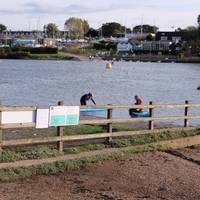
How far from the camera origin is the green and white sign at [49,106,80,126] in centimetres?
1401

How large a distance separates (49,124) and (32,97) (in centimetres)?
3944

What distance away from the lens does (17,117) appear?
43.4 feet

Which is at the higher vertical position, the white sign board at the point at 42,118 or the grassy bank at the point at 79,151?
the white sign board at the point at 42,118

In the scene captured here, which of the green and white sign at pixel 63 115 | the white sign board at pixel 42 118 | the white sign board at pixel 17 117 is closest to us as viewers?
the white sign board at pixel 17 117

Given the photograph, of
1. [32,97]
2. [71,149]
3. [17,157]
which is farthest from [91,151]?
[32,97]

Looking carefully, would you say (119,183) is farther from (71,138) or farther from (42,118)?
(42,118)

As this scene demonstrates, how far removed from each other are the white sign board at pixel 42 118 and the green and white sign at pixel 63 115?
0.40ft

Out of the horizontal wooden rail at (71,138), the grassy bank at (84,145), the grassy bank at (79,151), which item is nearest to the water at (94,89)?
the grassy bank at (84,145)

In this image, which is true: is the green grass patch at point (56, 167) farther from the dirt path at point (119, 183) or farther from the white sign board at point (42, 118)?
the white sign board at point (42, 118)

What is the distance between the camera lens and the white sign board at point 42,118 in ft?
44.9

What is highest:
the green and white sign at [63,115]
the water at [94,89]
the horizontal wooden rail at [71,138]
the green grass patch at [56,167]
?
the green and white sign at [63,115]

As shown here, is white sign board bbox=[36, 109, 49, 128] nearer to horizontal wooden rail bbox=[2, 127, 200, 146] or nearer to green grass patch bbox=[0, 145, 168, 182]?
horizontal wooden rail bbox=[2, 127, 200, 146]

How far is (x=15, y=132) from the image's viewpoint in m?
18.2

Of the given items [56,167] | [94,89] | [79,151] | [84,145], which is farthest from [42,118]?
[94,89]
